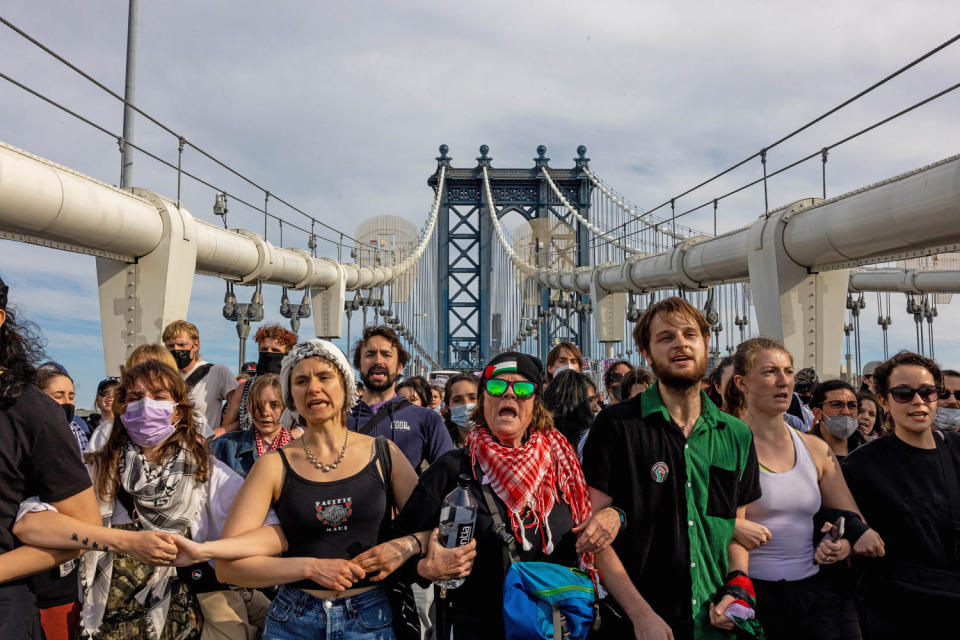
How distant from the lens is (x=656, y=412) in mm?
2457

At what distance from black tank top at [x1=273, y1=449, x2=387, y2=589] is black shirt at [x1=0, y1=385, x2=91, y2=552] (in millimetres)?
575

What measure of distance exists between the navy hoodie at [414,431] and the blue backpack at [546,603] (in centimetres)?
132

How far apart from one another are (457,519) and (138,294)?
21.9 ft

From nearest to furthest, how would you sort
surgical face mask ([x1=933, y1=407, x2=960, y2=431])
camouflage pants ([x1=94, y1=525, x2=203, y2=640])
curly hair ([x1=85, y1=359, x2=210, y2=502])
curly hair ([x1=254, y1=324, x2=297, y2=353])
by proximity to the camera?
camouflage pants ([x1=94, y1=525, x2=203, y2=640]), curly hair ([x1=85, y1=359, x2=210, y2=502]), surgical face mask ([x1=933, y1=407, x2=960, y2=431]), curly hair ([x1=254, y1=324, x2=297, y2=353])

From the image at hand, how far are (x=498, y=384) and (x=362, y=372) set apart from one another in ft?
4.98

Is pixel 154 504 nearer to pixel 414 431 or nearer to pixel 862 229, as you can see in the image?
pixel 414 431

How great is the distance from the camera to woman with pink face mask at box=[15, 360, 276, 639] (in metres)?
2.50

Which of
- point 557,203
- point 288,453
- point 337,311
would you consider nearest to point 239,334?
point 337,311

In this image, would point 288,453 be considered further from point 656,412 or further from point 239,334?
point 239,334

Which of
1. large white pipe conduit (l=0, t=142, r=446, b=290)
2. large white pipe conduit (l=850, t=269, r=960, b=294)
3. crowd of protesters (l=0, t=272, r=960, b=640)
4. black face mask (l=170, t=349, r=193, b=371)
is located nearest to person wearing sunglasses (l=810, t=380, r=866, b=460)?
crowd of protesters (l=0, t=272, r=960, b=640)

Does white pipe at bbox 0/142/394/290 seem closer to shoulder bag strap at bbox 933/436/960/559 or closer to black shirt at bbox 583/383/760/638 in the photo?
black shirt at bbox 583/383/760/638

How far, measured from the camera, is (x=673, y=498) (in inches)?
94.2

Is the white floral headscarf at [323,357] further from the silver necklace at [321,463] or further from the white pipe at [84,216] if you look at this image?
the white pipe at [84,216]

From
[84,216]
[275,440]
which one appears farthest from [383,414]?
[84,216]
